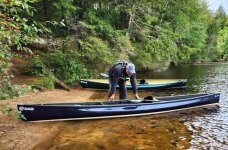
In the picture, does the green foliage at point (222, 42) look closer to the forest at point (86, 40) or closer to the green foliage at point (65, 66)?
the forest at point (86, 40)

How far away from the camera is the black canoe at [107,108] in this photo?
9703mm

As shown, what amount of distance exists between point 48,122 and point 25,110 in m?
1.01

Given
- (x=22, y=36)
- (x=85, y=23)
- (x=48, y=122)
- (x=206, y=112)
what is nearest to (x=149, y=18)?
(x=85, y=23)

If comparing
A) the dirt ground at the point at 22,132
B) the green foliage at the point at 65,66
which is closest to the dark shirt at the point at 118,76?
the dirt ground at the point at 22,132

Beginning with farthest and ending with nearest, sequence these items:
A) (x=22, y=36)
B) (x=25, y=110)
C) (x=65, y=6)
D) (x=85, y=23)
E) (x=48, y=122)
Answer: (x=85, y=23), (x=65, y=6), (x=48, y=122), (x=25, y=110), (x=22, y=36)

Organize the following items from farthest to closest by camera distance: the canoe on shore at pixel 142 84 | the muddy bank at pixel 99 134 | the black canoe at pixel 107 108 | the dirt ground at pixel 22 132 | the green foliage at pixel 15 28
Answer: the canoe on shore at pixel 142 84 → the black canoe at pixel 107 108 → the muddy bank at pixel 99 134 → the dirt ground at pixel 22 132 → the green foliage at pixel 15 28

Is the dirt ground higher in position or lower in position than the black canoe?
lower

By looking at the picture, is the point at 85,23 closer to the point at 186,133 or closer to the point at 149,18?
the point at 149,18

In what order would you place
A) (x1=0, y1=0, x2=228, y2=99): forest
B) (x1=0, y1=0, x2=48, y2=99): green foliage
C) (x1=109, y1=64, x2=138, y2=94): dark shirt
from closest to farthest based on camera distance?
(x1=0, y1=0, x2=48, y2=99): green foliage, (x1=109, y1=64, x2=138, y2=94): dark shirt, (x1=0, y1=0, x2=228, y2=99): forest

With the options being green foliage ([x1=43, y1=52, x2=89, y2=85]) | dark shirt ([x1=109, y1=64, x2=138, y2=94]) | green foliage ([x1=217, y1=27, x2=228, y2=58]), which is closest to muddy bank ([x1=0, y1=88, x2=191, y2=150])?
dark shirt ([x1=109, y1=64, x2=138, y2=94])

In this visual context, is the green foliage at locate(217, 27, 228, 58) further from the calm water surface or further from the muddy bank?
the muddy bank

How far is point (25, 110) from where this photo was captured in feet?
31.0

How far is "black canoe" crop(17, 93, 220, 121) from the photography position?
970 cm

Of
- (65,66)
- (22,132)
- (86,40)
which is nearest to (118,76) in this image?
(22,132)
